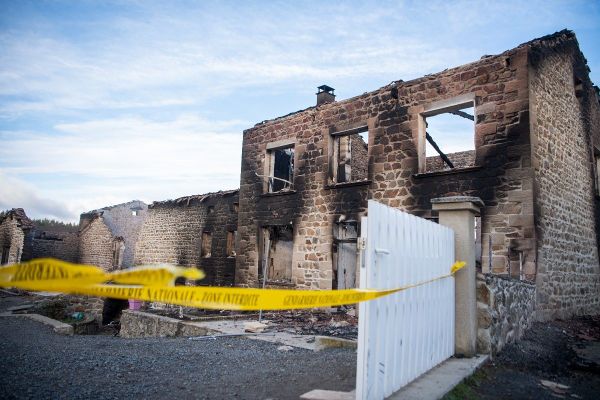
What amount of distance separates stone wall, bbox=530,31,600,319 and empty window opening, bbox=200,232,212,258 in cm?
1179

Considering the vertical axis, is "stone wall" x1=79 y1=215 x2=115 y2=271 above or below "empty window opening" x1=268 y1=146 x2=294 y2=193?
below

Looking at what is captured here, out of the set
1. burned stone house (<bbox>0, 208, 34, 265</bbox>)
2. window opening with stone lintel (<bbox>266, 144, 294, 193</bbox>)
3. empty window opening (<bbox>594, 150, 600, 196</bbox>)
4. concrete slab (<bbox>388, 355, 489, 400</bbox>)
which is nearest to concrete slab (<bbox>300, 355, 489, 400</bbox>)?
concrete slab (<bbox>388, 355, 489, 400</bbox>)

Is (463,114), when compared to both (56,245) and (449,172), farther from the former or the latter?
(56,245)

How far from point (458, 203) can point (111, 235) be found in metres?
21.1

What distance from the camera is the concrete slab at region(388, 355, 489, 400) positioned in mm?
3045

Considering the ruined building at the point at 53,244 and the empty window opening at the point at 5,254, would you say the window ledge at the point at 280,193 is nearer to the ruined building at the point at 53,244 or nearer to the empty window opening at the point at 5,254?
the ruined building at the point at 53,244

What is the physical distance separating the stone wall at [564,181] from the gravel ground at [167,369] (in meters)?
5.23

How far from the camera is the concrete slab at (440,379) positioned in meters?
3.04

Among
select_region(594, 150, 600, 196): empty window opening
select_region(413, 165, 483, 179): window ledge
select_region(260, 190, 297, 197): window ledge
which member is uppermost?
select_region(594, 150, 600, 196): empty window opening

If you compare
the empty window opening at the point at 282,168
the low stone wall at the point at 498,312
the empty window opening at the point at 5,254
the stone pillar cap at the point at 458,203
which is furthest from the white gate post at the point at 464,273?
the empty window opening at the point at 5,254

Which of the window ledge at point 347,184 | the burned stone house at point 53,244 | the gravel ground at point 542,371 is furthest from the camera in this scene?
the burned stone house at point 53,244

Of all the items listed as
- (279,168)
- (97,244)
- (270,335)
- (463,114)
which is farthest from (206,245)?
(463,114)

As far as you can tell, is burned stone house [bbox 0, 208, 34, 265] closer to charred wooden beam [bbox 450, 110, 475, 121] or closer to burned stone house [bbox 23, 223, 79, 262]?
burned stone house [bbox 23, 223, 79, 262]

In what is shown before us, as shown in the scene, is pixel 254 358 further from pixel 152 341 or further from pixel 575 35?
pixel 575 35
